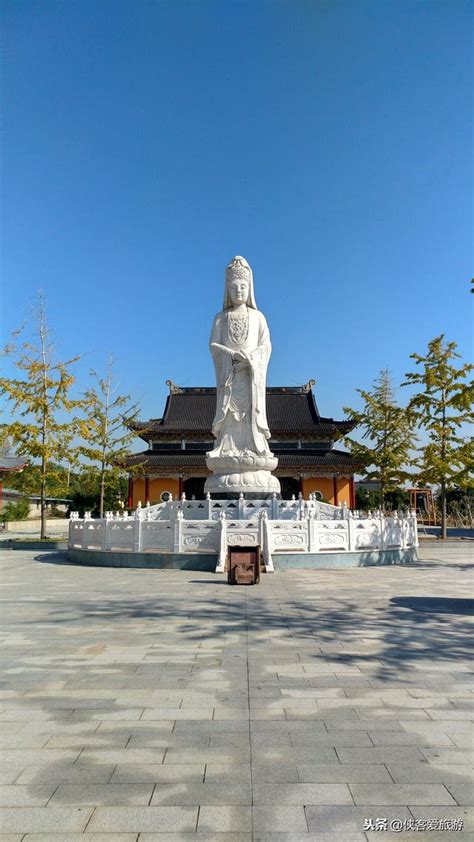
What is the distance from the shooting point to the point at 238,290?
18.6 meters

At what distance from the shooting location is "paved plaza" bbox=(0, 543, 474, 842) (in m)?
2.95

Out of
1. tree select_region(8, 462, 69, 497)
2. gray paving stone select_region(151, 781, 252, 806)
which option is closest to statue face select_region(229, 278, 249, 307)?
tree select_region(8, 462, 69, 497)

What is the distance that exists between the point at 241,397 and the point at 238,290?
11.4ft

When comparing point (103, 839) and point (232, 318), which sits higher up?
point (232, 318)

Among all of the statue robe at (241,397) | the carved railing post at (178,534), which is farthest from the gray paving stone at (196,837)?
the statue robe at (241,397)

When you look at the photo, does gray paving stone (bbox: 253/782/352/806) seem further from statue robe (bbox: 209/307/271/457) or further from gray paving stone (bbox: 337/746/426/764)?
statue robe (bbox: 209/307/271/457)

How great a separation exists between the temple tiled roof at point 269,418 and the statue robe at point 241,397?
17.0 meters

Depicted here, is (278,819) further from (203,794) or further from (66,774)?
(66,774)

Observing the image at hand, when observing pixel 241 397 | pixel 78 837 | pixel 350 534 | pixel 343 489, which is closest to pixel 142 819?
pixel 78 837

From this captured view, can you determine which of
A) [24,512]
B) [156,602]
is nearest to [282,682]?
[156,602]

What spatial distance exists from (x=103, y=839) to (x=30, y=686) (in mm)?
2562

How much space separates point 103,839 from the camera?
277cm

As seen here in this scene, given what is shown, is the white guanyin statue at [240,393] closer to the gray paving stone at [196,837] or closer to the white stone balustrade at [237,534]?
the white stone balustrade at [237,534]

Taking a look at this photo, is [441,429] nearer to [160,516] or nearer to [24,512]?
[160,516]
